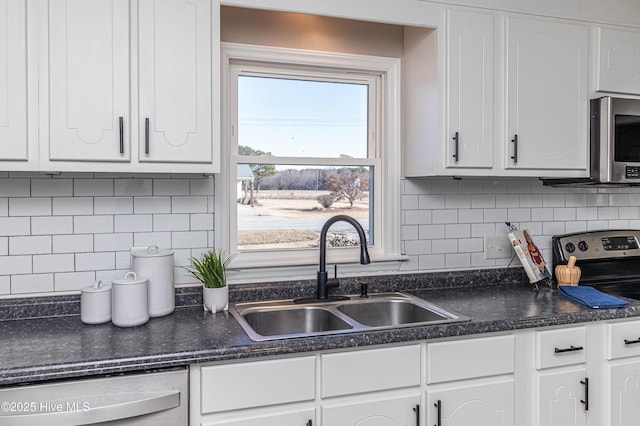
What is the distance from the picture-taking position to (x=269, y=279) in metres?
2.19

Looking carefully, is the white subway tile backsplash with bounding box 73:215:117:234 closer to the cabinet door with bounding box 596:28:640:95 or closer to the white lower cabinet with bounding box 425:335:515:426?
the white lower cabinet with bounding box 425:335:515:426

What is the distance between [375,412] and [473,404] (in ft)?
1.27

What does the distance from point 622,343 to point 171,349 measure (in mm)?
1722

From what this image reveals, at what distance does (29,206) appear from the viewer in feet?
6.14

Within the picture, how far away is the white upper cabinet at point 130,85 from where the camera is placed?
1.63 meters

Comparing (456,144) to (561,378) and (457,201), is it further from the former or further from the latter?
(561,378)

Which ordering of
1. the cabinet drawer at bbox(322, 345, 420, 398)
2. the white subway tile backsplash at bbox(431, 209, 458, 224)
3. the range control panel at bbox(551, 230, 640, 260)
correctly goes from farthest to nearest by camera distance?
1. the range control panel at bbox(551, 230, 640, 260)
2. the white subway tile backsplash at bbox(431, 209, 458, 224)
3. the cabinet drawer at bbox(322, 345, 420, 398)

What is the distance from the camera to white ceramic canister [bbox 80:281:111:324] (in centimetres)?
175

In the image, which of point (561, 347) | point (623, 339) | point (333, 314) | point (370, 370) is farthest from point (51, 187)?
point (623, 339)

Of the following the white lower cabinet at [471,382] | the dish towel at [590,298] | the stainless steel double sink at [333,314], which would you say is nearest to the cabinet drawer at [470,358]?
the white lower cabinet at [471,382]

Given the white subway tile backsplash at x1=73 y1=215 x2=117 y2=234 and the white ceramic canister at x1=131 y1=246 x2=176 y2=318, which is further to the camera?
the white subway tile backsplash at x1=73 y1=215 x2=117 y2=234

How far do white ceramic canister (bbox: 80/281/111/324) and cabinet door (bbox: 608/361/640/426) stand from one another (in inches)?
76.2

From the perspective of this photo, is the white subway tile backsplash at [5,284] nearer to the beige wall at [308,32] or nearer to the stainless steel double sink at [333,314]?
the stainless steel double sink at [333,314]

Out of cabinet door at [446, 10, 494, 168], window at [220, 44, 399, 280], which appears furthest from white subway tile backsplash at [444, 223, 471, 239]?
cabinet door at [446, 10, 494, 168]
